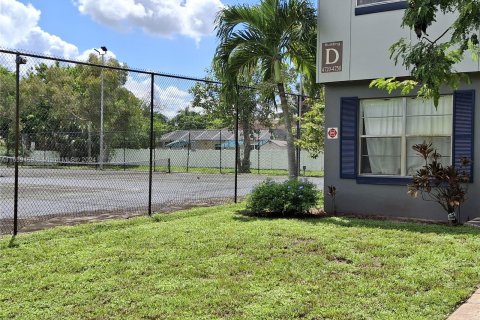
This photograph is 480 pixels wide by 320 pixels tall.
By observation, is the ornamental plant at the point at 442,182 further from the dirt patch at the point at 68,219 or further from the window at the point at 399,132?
the dirt patch at the point at 68,219

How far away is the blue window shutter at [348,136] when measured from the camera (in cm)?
1029

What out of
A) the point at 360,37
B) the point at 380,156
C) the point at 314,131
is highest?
the point at 360,37

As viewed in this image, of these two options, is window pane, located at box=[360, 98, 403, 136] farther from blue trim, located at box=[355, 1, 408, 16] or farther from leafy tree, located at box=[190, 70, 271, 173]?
leafy tree, located at box=[190, 70, 271, 173]

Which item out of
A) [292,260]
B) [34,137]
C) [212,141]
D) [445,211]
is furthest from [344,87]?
[212,141]

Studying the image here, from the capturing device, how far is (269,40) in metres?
11.2

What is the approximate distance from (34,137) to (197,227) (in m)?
6.69

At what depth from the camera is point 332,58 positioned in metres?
10.2

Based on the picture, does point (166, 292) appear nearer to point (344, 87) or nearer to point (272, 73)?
point (344, 87)

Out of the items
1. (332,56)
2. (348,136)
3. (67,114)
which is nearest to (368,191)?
(348,136)

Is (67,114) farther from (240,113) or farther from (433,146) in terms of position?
(240,113)

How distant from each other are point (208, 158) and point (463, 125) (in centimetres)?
2127

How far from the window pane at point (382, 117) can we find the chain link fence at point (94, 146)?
304cm

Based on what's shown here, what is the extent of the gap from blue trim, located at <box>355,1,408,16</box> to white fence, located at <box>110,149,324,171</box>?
933 centimetres

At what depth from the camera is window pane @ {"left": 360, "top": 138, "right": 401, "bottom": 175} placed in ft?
33.1
